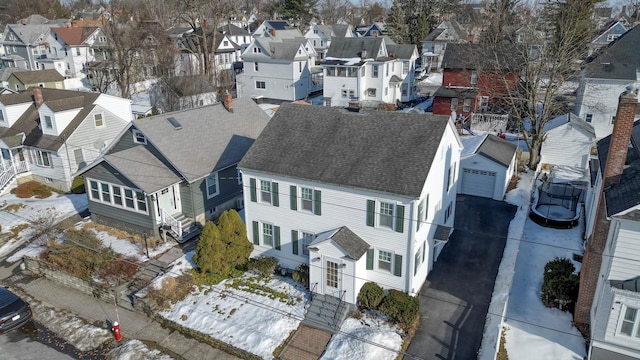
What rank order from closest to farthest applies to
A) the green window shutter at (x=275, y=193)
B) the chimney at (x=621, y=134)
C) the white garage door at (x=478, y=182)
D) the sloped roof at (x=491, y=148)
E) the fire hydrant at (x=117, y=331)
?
1. the chimney at (x=621, y=134)
2. the fire hydrant at (x=117, y=331)
3. the green window shutter at (x=275, y=193)
4. the sloped roof at (x=491, y=148)
5. the white garage door at (x=478, y=182)

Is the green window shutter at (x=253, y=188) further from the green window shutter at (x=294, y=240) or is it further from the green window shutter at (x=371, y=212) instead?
the green window shutter at (x=371, y=212)

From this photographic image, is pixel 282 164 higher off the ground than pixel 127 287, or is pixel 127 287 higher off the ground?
pixel 282 164

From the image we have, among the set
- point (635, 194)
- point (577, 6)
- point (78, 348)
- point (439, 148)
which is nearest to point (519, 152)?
point (577, 6)

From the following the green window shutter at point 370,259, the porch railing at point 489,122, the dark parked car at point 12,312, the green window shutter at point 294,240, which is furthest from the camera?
the porch railing at point 489,122

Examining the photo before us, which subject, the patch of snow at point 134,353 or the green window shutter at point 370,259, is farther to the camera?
the green window shutter at point 370,259

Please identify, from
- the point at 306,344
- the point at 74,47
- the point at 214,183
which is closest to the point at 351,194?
the point at 306,344

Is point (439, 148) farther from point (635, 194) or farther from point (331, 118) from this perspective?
point (635, 194)

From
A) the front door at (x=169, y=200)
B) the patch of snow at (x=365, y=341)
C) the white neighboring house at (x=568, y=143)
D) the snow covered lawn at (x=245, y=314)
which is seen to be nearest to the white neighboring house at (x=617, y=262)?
the patch of snow at (x=365, y=341)

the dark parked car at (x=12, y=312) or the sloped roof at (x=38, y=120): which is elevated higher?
the sloped roof at (x=38, y=120)
